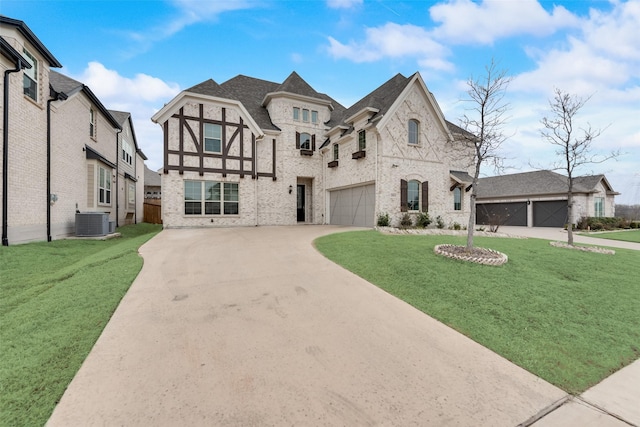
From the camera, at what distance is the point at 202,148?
15.0m

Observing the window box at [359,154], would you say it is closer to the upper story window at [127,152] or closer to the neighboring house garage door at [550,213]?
the upper story window at [127,152]

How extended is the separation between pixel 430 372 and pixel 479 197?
28830 mm

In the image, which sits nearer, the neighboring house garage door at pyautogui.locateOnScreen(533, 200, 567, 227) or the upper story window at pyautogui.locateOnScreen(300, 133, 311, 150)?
the upper story window at pyautogui.locateOnScreen(300, 133, 311, 150)

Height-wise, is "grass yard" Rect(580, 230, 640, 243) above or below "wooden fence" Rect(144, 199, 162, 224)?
below

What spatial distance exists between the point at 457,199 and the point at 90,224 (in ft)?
66.6

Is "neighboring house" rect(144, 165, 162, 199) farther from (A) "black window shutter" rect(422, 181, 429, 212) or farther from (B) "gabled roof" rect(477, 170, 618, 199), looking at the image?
(B) "gabled roof" rect(477, 170, 618, 199)

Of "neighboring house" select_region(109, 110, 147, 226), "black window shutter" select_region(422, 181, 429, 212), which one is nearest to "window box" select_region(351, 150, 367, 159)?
"black window shutter" select_region(422, 181, 429, 212)

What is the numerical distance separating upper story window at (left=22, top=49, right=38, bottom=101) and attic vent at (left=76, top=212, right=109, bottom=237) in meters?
4.77

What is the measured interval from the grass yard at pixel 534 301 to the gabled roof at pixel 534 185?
18.1m

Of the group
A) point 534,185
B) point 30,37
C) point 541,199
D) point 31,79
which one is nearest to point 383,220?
point 31,79

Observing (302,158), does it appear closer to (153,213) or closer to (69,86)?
(69,86)

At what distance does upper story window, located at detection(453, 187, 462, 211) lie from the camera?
1688 cm

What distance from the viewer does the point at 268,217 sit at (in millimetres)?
17031

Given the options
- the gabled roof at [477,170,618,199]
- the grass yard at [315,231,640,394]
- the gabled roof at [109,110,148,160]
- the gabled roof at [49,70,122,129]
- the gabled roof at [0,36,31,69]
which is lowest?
the grass yard at [315,231,640,394]
